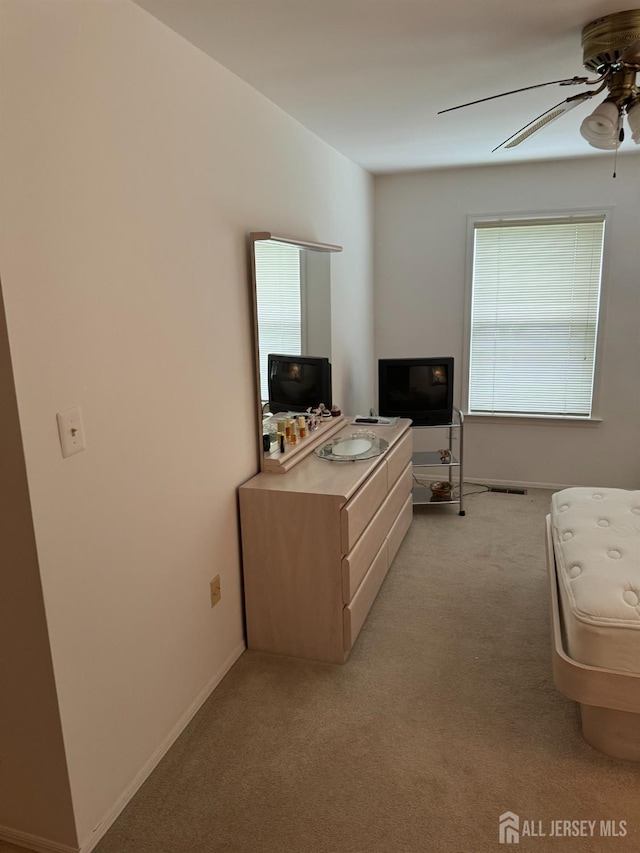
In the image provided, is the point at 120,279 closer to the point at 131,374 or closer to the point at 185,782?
the point at 131,374

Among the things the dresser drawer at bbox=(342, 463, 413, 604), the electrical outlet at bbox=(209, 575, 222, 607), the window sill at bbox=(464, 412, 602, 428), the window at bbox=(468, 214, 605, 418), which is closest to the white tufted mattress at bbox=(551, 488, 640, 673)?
the dresser drawer at bbox=(342, 463, 413, 604)

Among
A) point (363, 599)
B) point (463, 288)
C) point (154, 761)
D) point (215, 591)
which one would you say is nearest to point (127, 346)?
point (215, 591)

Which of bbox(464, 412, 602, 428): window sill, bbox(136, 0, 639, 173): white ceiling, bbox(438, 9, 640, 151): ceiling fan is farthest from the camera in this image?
bbox(464, 412, 602, 428): window sill

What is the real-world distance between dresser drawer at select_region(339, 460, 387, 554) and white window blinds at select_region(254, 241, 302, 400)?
644 millimetres

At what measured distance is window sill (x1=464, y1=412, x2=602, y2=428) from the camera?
4609mm

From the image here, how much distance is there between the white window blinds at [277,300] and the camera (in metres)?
2.73

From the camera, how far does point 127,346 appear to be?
74.7 inches

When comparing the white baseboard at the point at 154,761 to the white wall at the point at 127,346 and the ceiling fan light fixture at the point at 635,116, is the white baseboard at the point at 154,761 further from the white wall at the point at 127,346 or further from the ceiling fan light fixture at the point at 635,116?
the ceiling fan light fixture at the point at 635,116

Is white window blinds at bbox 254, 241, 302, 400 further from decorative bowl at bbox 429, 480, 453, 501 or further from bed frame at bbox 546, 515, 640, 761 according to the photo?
decorative bowl at bbox 429, 480, 453, 501

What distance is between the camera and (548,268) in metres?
4.55

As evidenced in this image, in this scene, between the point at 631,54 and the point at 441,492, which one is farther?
the point at 441,492

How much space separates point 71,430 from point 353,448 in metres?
1.78

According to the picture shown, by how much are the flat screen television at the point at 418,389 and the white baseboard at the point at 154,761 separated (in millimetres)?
2084

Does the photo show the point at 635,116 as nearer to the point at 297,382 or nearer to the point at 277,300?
the point at 277,300
